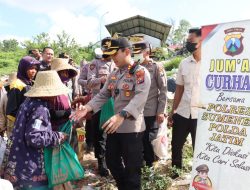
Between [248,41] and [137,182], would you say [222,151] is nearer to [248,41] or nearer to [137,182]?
[248,41]

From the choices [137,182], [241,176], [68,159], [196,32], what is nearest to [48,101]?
[68,159]

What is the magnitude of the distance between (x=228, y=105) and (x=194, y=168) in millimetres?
627

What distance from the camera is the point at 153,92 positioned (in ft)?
14.5

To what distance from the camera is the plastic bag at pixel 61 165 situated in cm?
284

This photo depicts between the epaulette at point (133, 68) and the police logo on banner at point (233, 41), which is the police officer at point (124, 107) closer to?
the epaulette at point (133, 68)

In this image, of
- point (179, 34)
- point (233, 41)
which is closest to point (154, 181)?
point (233, 41)

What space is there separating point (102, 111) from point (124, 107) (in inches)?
16.9

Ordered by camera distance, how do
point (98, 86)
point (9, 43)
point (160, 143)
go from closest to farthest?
point (160, 143), point (98, 86), point (9, 43)

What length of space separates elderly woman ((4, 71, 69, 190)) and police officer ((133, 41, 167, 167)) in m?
1.80

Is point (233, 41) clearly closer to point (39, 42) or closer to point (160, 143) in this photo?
point (160, 143)

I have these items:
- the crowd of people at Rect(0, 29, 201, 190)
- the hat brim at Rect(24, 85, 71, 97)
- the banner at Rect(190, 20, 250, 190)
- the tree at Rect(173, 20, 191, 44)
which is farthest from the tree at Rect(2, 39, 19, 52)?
the banner at Rect(190, 20, 250, 190)

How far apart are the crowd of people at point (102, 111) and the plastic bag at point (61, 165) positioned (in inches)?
2.3

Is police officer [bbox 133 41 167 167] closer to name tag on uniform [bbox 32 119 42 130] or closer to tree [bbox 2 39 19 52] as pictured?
name tag on uniform [bbox 32 119 42 130]

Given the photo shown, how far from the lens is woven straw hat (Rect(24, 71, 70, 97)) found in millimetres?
2813
